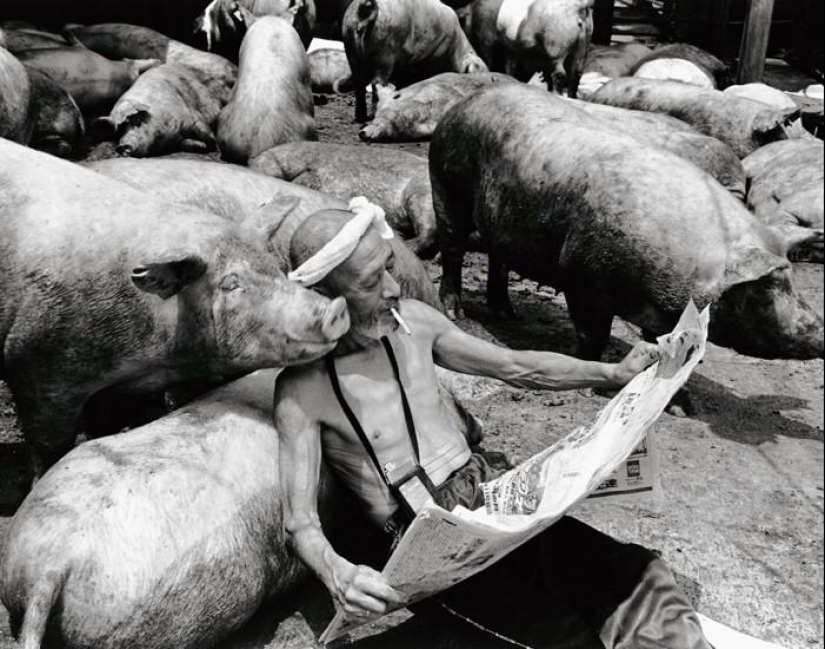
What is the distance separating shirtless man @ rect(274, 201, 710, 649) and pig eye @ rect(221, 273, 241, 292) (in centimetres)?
44

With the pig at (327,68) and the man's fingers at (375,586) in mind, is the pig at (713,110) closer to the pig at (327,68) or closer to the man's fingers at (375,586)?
the pig at (327,68)

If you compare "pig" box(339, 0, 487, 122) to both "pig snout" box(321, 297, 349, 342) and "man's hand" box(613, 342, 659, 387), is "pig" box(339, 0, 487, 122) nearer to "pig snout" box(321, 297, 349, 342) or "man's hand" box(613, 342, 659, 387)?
"pig snout" box(321, 297, 349, 342)

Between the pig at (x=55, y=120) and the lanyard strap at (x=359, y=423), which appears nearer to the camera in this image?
the lanyard strap at (x=359, y=423)

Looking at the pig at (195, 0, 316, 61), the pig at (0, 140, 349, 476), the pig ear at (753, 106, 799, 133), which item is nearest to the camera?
the pig at (0, 140, 349, 476)

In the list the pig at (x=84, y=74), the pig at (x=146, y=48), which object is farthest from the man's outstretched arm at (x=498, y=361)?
the pig at (x=146, y=48)

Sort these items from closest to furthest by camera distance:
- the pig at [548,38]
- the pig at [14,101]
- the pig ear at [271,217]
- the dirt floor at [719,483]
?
1. the dirt floor at [719,483]
2. the pig ear at [271,217]
3. the pig at [14,101]
4. the pig at [548,38]

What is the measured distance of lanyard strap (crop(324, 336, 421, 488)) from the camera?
295 cm

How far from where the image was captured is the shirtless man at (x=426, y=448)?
2805 mm

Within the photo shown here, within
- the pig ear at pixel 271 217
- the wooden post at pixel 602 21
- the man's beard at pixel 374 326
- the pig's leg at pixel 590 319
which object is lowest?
the wooden post at pixel 602 21

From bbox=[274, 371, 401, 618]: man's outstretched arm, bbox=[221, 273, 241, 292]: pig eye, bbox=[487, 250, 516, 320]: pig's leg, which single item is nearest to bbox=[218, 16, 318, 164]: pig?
bbox=[487, 250, 516, 320]: pig's leg

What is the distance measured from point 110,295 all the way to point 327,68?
8.23 metres

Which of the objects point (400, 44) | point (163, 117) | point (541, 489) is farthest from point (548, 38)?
point (541, 489)

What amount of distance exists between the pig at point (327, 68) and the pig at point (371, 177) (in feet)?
12.4

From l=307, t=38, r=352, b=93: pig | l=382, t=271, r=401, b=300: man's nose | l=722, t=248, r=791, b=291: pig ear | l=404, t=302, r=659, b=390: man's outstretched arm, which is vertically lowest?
l=307, t=38, r=352, b=93: pig
